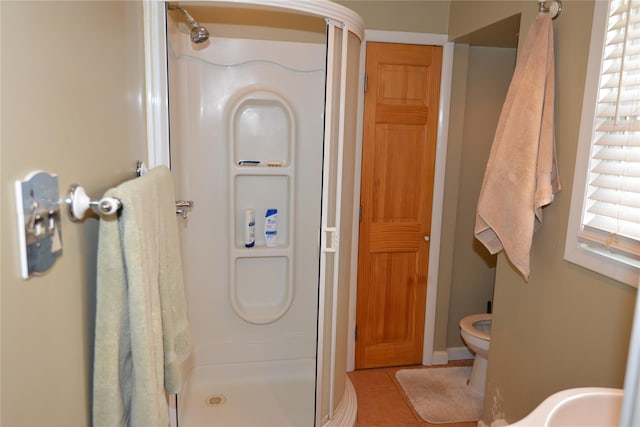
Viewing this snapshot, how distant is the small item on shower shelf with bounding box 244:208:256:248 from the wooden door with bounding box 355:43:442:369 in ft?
2.29

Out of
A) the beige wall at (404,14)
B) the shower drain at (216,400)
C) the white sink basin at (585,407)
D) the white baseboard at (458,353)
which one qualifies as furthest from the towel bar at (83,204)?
the white baseboard at (458,353)

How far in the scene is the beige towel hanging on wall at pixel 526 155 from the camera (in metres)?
1.79

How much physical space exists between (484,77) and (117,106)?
8.16 feet

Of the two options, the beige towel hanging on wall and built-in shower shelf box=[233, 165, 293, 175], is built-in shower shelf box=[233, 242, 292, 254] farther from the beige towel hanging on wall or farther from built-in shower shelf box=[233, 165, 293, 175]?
the beige towel hanging on wall

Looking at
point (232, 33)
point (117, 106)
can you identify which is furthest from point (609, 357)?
point (232, 33)

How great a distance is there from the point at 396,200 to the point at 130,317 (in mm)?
2195

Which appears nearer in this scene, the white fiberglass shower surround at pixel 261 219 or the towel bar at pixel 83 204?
the towel bar at pixel 83 204

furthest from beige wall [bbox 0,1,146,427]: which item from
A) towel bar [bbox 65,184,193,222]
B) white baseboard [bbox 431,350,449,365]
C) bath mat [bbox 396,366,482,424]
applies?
white baseboard [bbox 431,350,449,365]

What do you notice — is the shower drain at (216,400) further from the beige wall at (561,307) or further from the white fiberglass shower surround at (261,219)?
the beige wall at (561,307)

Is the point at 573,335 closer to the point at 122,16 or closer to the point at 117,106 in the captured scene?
the point at 117,106

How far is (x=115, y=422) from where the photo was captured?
1.01 meters

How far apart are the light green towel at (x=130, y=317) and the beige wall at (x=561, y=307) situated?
146 cm

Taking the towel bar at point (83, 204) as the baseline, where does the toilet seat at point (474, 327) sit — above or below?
below

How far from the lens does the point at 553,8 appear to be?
1.81m
